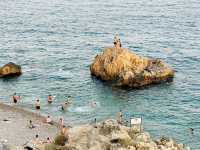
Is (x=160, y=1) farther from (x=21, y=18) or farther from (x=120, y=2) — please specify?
(x=21, y=18)

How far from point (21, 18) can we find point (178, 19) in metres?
36.9

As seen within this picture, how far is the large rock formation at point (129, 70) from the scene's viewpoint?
79.2 metres

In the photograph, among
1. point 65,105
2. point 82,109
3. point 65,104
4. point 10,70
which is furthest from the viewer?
point 10,70

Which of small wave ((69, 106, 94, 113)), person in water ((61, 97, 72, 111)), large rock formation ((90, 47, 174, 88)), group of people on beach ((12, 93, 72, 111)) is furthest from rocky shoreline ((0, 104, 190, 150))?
large rock formation ((90, 47, 174, 88))

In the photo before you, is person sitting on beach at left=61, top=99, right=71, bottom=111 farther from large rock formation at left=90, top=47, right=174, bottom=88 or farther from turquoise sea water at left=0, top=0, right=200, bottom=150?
large rock formation at left=90, top=47, right=174, bottom=88

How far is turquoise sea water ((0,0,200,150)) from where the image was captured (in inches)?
2785

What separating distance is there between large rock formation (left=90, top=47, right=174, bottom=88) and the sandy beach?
52.7 ft

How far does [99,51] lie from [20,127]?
38795 millimetres

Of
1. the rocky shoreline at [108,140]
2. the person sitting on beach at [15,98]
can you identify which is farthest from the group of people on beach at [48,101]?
the rocky shoreline at [108,140]

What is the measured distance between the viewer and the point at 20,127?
6334 cm

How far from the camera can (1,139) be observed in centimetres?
5800

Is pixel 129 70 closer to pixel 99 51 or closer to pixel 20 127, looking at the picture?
pixel 99 51

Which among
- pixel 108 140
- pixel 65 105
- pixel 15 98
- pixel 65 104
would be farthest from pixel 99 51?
pixel 108 140

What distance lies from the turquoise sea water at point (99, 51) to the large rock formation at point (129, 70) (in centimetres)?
163
